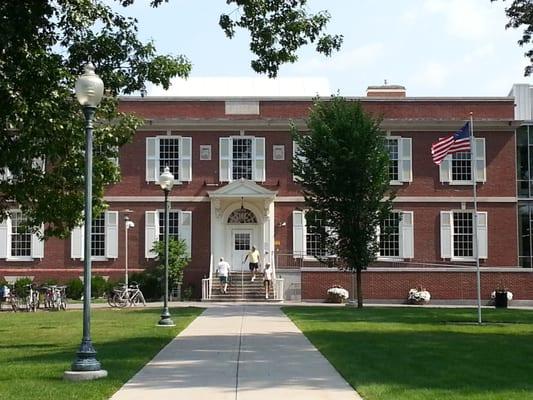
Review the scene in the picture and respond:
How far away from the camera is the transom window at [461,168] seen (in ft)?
129

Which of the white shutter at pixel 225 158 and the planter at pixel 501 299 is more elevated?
the white shutter at pixel 225 158

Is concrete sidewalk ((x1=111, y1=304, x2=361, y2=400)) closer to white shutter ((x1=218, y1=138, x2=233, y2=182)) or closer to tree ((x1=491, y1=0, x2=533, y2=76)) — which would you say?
tree ((x1=491, y1=0, x2=533, y2=76))

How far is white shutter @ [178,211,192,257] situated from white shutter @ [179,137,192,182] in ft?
5.52

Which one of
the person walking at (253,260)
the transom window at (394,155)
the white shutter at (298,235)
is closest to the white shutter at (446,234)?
the transom window at (394,155)

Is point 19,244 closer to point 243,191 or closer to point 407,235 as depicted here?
point 243,191

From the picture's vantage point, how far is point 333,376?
1187cm

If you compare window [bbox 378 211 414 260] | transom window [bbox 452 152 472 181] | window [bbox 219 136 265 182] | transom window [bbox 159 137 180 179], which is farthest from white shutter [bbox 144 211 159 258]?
transom window [bbox 452 152 472 181]

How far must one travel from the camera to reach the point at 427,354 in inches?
582

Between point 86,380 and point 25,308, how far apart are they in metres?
21.0

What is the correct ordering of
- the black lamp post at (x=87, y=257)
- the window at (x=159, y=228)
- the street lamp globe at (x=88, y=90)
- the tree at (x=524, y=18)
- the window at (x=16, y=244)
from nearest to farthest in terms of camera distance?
the black lamp post at (x=87, y=257) < the street lamp globe at (x=88, y=90) < the tree at (x=524, y=18) < the window at (x=159, y=228) < the window at (x=16, y=244)

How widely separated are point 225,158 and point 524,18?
66.1 ft

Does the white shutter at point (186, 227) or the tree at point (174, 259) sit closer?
the tree at point (174, 259)

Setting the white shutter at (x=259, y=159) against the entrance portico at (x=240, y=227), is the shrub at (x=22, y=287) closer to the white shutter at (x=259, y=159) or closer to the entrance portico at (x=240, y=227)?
the entrance portico at (x=240, y=227)

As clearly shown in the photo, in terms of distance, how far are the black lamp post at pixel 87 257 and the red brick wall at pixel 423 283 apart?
Result: 82.4 feet
